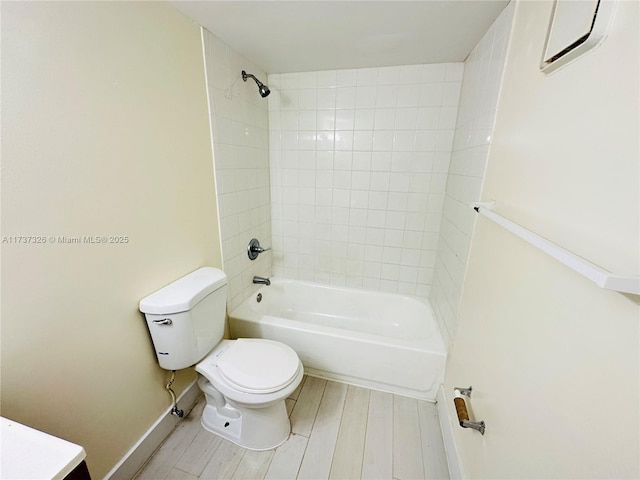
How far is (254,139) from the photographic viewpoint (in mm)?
1890

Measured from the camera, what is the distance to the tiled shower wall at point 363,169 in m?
1.81

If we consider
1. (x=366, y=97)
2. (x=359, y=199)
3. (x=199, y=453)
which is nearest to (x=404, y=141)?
(x=366, y=97)

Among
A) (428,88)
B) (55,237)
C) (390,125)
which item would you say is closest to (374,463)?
(55,237)

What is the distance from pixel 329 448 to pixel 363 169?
1.75m

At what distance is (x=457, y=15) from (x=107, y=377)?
214 cm

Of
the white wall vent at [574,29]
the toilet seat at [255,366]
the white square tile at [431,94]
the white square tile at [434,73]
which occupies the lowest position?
the toilet seat at [255,366]

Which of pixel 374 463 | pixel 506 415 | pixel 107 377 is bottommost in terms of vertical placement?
pixel 374 463

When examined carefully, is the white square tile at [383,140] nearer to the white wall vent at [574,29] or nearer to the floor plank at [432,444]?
the white wall vent at [574,29]

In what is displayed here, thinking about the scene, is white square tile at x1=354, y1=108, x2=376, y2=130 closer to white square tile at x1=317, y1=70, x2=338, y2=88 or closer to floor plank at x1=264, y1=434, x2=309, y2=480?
white square tile at x1=317, y1=70, x2=338, y2=88

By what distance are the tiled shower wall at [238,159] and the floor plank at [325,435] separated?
0.87m

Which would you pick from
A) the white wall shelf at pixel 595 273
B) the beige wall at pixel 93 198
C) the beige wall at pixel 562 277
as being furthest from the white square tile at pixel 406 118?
the white wall shelf at pixel 595 273

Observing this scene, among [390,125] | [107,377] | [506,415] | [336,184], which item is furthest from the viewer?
[336,184]

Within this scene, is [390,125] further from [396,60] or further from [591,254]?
[591,254]

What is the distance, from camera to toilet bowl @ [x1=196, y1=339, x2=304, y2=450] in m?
1.20
